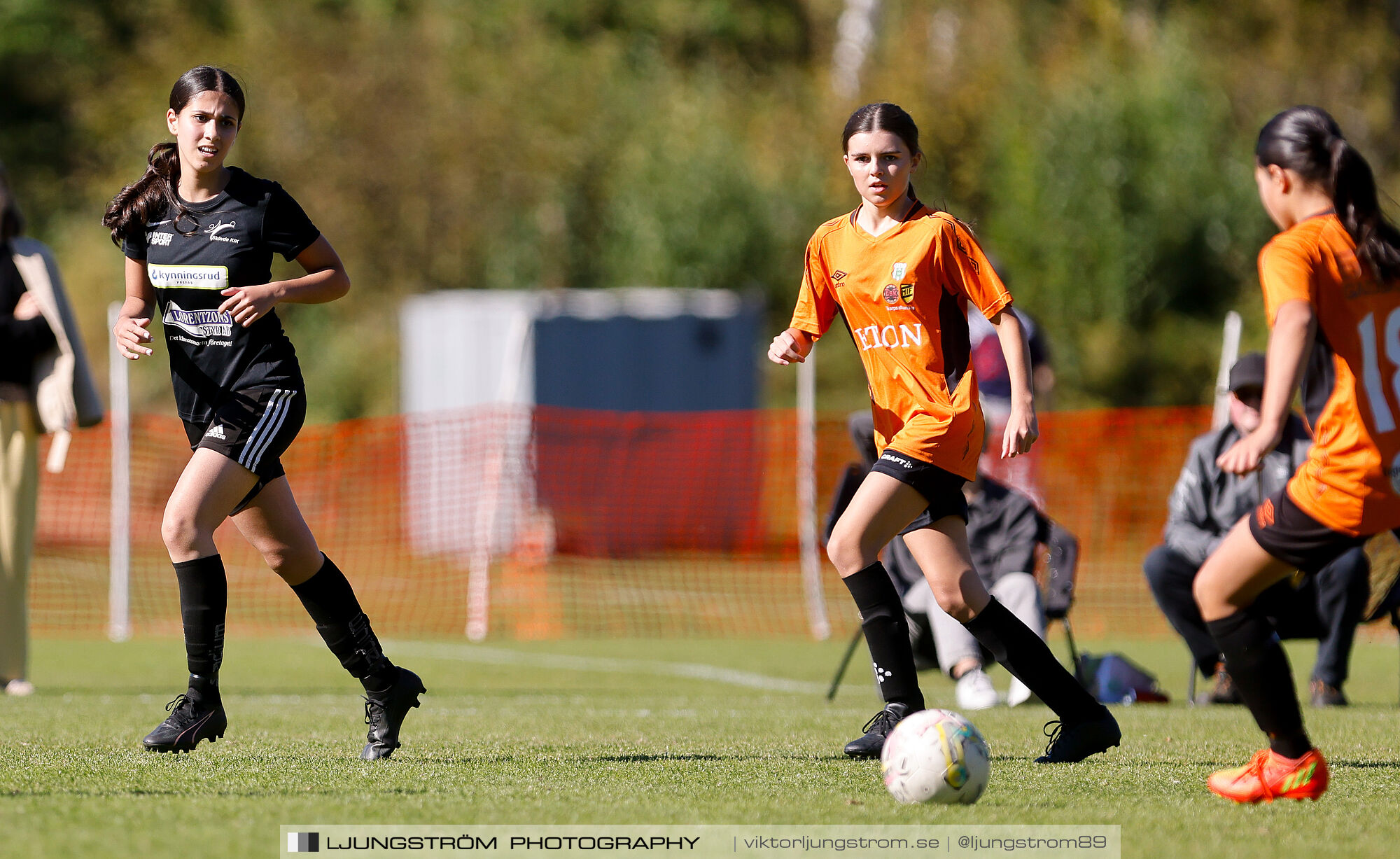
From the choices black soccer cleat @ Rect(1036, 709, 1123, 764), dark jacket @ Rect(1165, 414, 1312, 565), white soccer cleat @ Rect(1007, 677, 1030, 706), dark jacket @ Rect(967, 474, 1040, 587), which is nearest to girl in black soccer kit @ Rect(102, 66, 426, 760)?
black soccer cleat @ Rect(1036, 709, 1123, 764)

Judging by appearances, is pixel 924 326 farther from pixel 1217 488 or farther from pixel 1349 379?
pixel 1217 488

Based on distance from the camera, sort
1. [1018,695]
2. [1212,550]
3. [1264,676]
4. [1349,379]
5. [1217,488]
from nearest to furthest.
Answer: [1349,379] < [1264,676] < [1212,550] < [1018,695] < [1217,488]

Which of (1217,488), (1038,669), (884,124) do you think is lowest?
(1038,669)

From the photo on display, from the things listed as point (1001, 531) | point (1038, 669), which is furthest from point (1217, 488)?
point (1038, 669)

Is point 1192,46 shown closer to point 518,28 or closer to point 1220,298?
point 1220,298

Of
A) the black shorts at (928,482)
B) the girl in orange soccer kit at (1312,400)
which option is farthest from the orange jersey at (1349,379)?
the black shorts at (928,482)

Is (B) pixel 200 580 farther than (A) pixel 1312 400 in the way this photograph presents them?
Yes

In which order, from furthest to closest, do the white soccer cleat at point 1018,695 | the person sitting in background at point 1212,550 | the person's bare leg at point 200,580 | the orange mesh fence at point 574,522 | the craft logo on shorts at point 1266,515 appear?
the orange mesh fence at point 574,522 < the white soccer cleat at point 1018,695 < the person sitting in background at point 1212,550 < the person's bare leg at point 200,580 < the craft logo on shorts at point 1266,515

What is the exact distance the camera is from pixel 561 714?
7.03m

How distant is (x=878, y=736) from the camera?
529 cm

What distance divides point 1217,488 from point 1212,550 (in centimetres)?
40

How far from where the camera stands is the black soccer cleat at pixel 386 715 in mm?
5203

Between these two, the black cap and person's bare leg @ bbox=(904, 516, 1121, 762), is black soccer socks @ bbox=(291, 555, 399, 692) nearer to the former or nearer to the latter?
person's bare leg @ bbox=(904, 516, 1121, 762)

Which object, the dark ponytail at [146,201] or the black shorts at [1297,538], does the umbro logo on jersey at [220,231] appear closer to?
the dark ponytail at [146,201]
